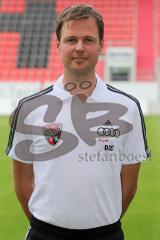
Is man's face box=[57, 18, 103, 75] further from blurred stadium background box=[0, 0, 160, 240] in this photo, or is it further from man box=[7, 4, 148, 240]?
blurred stadium background box=[0, 0, 160, 240]

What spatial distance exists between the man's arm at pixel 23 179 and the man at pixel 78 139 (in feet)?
0.30

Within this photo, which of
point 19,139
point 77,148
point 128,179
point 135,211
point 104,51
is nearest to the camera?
point 77,148

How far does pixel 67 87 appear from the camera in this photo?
224 cm

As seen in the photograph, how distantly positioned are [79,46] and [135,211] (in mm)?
3904

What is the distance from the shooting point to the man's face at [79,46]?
2152 millimetres

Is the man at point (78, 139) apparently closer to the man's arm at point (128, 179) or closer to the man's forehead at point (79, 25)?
the man's forehead at point (79, 25)

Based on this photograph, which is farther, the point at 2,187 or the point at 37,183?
the point at 2,187

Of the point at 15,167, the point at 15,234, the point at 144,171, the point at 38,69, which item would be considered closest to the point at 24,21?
the point at 38,69

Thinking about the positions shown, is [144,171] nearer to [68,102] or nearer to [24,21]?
[68,102]

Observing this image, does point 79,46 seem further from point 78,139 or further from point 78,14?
point 78,139

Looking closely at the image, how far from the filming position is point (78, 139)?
7.03 ft

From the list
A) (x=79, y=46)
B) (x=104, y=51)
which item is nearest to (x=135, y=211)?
(x=79, y=46)

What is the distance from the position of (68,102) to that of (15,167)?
41 cm

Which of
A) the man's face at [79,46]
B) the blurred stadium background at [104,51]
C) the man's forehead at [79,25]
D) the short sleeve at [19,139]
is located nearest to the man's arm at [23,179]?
the short sleeve at [19,139]
